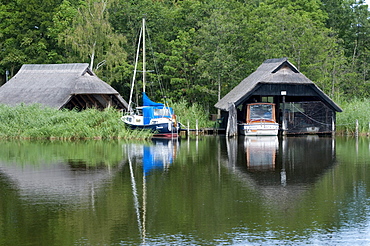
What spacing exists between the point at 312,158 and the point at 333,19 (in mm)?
38044

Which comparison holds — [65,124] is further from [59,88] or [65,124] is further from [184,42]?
[184,42]

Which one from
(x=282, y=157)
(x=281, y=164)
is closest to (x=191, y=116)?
(x=282, y=157)

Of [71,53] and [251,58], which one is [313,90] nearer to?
[251,58]

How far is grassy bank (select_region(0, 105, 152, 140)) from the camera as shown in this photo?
37.5 meters

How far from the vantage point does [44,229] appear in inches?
549

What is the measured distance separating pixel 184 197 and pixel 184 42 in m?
33.4

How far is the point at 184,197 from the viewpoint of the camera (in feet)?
57.3

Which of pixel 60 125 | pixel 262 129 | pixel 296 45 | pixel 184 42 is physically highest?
pixel 184 42

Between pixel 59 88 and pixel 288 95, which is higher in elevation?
pixel 59 88

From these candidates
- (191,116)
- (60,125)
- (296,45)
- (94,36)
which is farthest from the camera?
(94,36)

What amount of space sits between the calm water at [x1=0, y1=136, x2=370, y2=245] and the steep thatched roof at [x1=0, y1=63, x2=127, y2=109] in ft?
43.2

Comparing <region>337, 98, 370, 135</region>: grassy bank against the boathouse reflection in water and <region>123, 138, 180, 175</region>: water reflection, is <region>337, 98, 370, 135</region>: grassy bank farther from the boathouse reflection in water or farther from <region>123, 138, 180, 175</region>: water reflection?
<region>123, 138, 180, 175</region>: water reflection

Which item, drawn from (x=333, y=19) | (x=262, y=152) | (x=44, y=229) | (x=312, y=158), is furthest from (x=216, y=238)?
(x=333, y=19)

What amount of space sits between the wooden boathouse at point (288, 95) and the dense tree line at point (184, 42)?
5.64 m
